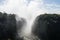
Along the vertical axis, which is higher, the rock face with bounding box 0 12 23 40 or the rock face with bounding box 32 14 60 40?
the rock face with bounding box 32 14 60 40

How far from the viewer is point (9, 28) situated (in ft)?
276

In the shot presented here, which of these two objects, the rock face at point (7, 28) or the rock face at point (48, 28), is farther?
the rock face at point (48, 28)

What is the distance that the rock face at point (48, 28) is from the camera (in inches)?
3889

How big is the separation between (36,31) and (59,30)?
15961mm

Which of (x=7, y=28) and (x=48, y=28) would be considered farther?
(x=48, y=28)

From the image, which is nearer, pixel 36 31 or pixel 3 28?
pixel 3 28

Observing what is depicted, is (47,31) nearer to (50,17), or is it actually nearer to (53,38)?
(53,38)

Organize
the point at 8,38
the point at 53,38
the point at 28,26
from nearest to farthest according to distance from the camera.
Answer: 1. the point at 8,38
2. the point at 53,38
3. the point at 28,26

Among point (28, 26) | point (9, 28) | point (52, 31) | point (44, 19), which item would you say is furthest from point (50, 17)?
point (9, 28)

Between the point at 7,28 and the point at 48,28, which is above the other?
the point at 48,28

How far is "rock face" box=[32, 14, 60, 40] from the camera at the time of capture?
324 ft

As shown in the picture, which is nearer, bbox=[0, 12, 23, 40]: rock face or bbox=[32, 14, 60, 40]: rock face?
bbox=[0, 12, 23, 40]: rock face

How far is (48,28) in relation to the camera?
10175 cm

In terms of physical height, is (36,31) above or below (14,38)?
above
